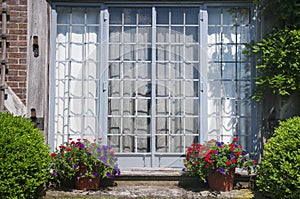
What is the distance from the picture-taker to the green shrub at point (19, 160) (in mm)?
4871

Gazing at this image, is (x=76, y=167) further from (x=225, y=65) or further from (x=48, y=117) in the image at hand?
(x=225, y=65)

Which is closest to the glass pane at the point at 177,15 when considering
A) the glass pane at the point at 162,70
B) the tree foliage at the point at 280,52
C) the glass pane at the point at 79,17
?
the glass pane at the point at 162,70

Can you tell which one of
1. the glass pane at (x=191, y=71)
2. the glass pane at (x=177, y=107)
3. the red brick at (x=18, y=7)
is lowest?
the glass pane at (x=177, y=107)

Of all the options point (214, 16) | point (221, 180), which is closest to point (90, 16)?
point (214, 16)

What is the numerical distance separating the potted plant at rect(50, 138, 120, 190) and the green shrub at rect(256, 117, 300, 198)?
1705 mm

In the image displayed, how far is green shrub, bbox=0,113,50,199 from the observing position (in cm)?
487

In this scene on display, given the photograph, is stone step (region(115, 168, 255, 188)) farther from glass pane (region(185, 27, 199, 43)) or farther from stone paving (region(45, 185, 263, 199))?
glass pane (region(185, 27, 199, 43))

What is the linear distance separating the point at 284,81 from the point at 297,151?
0.93 m

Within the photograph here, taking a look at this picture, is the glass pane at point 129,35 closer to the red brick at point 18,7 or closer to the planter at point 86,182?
the red brick at point 18,7

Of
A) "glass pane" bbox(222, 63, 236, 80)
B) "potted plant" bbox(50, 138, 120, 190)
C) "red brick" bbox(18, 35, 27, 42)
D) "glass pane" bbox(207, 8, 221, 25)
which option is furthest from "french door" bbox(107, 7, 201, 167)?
"red brick" bbox(18, 35, 27, 42)

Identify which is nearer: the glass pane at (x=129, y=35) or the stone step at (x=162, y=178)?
the stone step at (x=162, y=178)

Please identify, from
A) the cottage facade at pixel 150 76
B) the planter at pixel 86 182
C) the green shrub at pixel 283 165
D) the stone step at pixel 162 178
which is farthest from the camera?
the cottage facade at pixel 150 76

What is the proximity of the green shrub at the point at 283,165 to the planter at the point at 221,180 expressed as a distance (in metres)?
0.40

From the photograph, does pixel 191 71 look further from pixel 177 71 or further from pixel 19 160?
pixel 19 160
